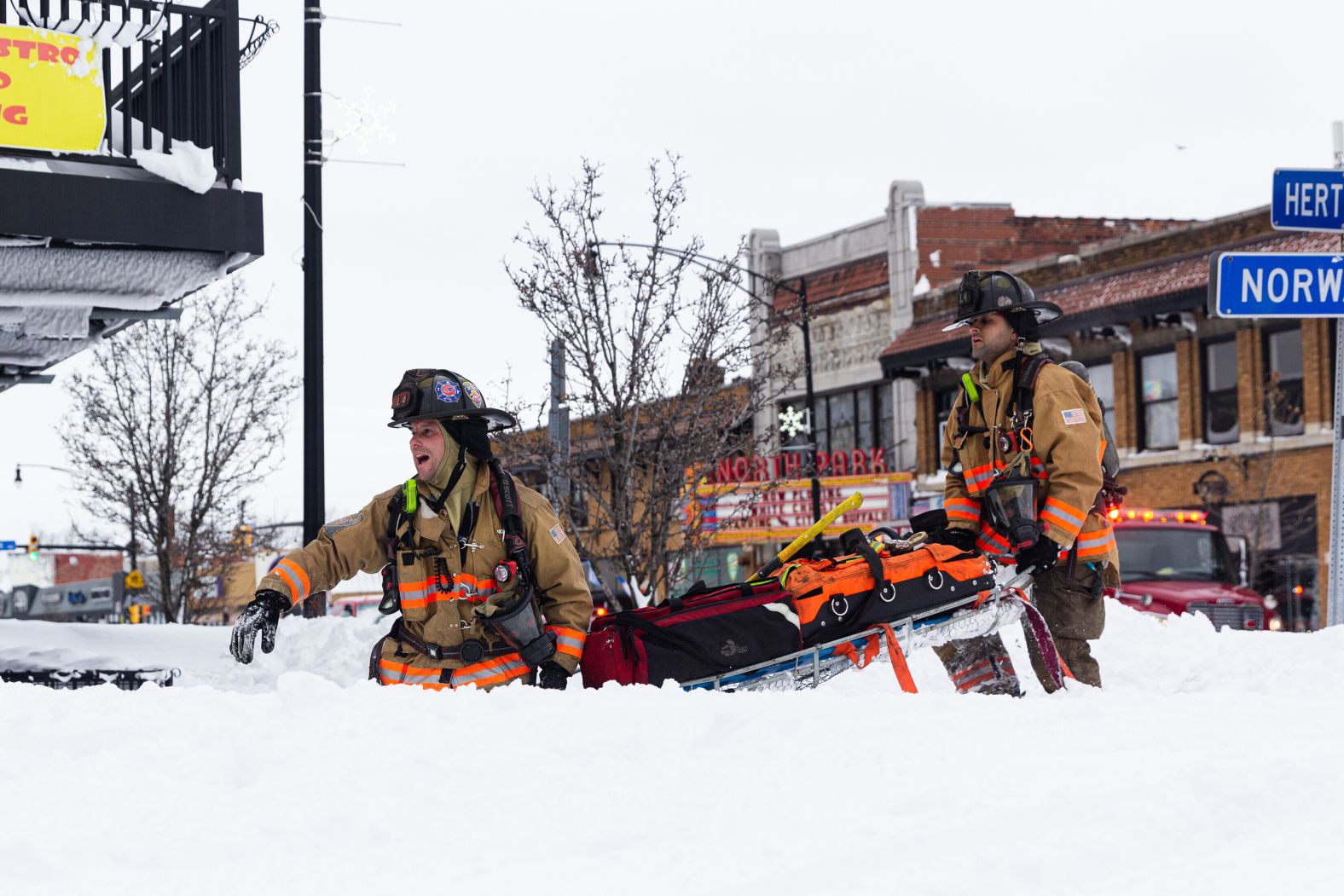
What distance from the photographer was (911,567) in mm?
6465

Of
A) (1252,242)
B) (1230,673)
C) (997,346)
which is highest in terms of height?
(1252,242)

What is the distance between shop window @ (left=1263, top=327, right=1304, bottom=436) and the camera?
27844 millimetres

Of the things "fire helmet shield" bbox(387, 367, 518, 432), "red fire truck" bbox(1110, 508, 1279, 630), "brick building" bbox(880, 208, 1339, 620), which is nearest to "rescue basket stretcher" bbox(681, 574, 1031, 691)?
"fire helmet shield" bbox(387, 367, 518, 432)

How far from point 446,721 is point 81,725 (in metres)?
0.93

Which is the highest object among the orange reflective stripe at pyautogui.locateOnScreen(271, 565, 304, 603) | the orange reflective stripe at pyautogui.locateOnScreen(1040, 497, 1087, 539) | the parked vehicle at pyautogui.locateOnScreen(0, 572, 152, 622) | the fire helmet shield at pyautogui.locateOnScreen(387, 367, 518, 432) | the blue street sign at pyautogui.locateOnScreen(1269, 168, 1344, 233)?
A: the blue street sign at pyautogui.locateOnScreen(1269, 168, 1344, 233)

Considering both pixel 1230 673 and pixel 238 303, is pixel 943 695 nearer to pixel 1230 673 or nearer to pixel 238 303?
pixel 1230 673

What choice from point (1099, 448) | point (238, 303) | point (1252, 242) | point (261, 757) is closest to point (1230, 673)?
point (1099, 448)

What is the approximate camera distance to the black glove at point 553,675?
5.85 meters

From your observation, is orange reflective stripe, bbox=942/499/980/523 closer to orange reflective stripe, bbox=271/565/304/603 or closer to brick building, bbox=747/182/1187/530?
orange reflective stripe, bbox=271/565/304/603

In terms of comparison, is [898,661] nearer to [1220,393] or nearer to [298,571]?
[298,571]

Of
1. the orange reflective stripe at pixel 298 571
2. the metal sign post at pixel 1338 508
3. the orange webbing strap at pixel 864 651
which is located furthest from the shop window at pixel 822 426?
the orange reflective stripe at pixel 298 571

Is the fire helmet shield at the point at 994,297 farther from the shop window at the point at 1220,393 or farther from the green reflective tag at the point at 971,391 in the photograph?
the shop window at the point at 1220,393

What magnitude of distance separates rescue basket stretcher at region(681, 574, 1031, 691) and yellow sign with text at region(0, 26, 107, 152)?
542 centimetres

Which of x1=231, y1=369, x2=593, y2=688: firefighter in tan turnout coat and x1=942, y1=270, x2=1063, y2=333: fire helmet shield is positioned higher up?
x1=942, y1=270, x2=1063, y2=333: fire helmet shield
